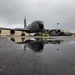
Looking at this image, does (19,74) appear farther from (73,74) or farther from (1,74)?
(73,74)

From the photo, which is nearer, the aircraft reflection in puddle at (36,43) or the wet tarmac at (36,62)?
the wet tarmac at (36,62)

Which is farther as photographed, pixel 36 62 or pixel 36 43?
pixel 36 43

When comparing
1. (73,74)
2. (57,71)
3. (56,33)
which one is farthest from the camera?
(56,33)

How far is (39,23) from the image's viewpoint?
167 feet

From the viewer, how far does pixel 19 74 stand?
3307 mm

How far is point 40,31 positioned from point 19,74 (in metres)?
49.9

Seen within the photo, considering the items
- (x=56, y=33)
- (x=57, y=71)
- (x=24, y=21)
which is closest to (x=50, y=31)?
(x=56, y=33)

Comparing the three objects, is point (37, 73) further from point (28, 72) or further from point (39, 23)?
point (39, 23)

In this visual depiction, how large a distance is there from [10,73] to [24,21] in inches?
3134

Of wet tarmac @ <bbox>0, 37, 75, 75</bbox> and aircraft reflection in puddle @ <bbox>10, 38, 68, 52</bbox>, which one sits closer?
wet tarmac @ <bbox>0, 37, 75, 75</bbox>

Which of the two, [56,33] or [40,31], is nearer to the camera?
[40,31]

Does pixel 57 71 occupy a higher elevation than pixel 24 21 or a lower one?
lower

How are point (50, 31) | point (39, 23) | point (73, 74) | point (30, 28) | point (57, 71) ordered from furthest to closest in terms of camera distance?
point (50, 31), point (30, 28), point (39, 23), point (57, 71), point (73, 74)

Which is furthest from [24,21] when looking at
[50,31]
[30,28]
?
[30,28]
